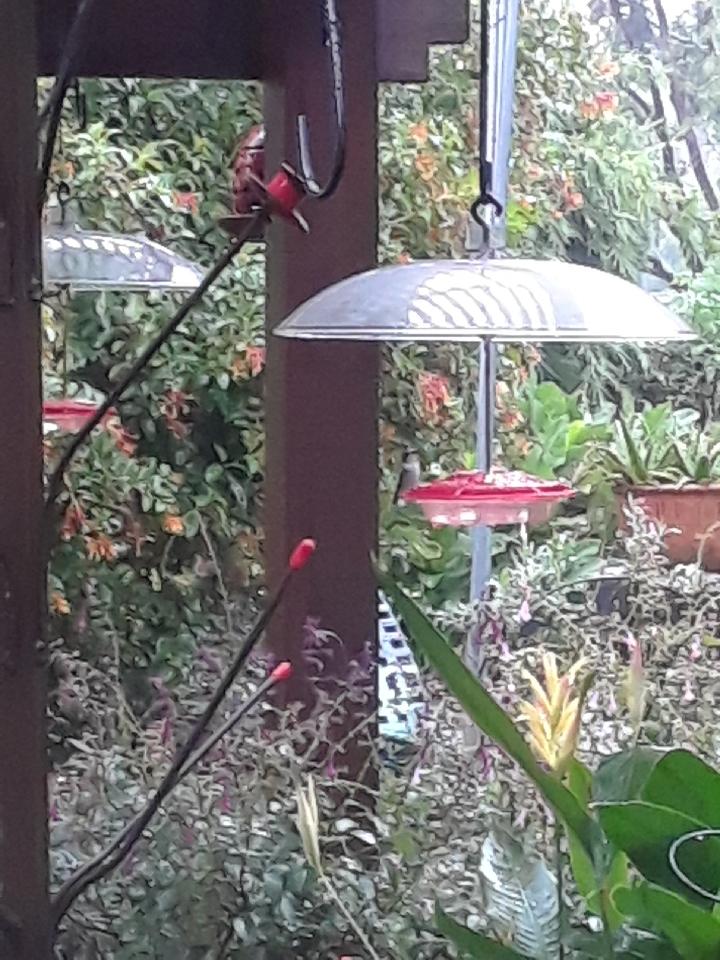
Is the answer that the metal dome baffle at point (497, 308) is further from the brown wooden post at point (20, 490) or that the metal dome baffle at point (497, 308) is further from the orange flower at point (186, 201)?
the orange flower at point (186, 201)

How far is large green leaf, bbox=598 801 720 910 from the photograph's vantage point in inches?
21.0

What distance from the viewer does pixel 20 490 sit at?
1.86 ft

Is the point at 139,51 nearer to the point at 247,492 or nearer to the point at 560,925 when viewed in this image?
the point at 560,925

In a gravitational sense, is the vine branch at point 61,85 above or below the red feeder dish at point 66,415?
above

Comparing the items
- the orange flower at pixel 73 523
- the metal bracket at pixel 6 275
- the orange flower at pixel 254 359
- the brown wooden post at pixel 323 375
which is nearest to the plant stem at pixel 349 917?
the metal bracket at pixel 6 275

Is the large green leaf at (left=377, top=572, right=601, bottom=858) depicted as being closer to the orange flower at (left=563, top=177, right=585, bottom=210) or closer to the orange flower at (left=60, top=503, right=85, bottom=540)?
the orange flower at (left=60, top=503, right=85, bottom=540)

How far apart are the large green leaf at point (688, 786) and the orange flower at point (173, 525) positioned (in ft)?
5.75

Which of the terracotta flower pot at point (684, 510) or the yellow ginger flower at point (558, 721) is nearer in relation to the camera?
the yellow ginger flower at point (558, 721)

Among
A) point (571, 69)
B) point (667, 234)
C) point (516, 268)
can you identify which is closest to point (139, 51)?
point (516, 268)

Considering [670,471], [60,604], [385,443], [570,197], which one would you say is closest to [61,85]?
[60,604]

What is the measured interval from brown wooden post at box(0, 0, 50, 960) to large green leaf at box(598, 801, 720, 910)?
0.73 ft

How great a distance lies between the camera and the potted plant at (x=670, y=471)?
2197mm

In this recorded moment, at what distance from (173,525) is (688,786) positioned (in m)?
1.76

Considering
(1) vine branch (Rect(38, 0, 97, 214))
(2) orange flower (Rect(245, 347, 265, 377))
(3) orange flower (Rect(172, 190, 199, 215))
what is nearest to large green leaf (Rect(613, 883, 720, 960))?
(1) vine branch (Rect(38, 0, 97, 214))
